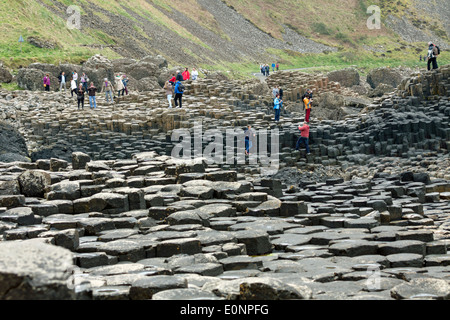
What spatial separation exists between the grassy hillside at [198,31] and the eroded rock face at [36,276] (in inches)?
1605

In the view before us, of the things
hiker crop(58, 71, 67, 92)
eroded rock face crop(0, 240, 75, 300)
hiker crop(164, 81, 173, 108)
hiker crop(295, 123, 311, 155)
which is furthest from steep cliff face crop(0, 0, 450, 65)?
eroded rock face crop(0, 240, 75, 300)

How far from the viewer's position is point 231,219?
12.1 metres

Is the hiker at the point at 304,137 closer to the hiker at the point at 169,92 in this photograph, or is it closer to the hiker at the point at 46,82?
the hiker at the point at 169,92

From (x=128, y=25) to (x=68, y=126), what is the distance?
3968 cm

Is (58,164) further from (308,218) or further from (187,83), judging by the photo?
(187,83)

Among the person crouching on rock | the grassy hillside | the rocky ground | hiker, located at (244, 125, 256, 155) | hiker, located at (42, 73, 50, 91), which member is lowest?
the rocky ground

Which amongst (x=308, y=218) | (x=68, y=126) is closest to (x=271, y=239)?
(x=308, y=218)

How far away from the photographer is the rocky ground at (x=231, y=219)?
6242 millimetres

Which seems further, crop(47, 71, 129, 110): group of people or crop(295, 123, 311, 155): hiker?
crop(47, 71, 129, 110): group of people

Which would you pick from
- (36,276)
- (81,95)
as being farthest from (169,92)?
(36,276)

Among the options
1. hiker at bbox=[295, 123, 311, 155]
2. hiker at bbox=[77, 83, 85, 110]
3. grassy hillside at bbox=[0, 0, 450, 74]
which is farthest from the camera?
grassy hillside at bbox=[0, 0, 450, 74]

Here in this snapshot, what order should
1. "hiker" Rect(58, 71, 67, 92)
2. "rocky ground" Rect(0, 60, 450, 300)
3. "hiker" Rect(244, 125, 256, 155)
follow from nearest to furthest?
"rocky ground" Rect(0, 60, 450, 300) → "hiker" Rect(244, 125, 256, 155) → "hiker" Rect(58, 71, 67, 92)

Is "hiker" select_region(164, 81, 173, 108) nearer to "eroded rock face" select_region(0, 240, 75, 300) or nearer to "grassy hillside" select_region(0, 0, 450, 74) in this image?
"grassy hillside" select_region(0, 0, 450, 74)

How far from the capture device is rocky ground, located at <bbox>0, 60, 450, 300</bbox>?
6.24 m
